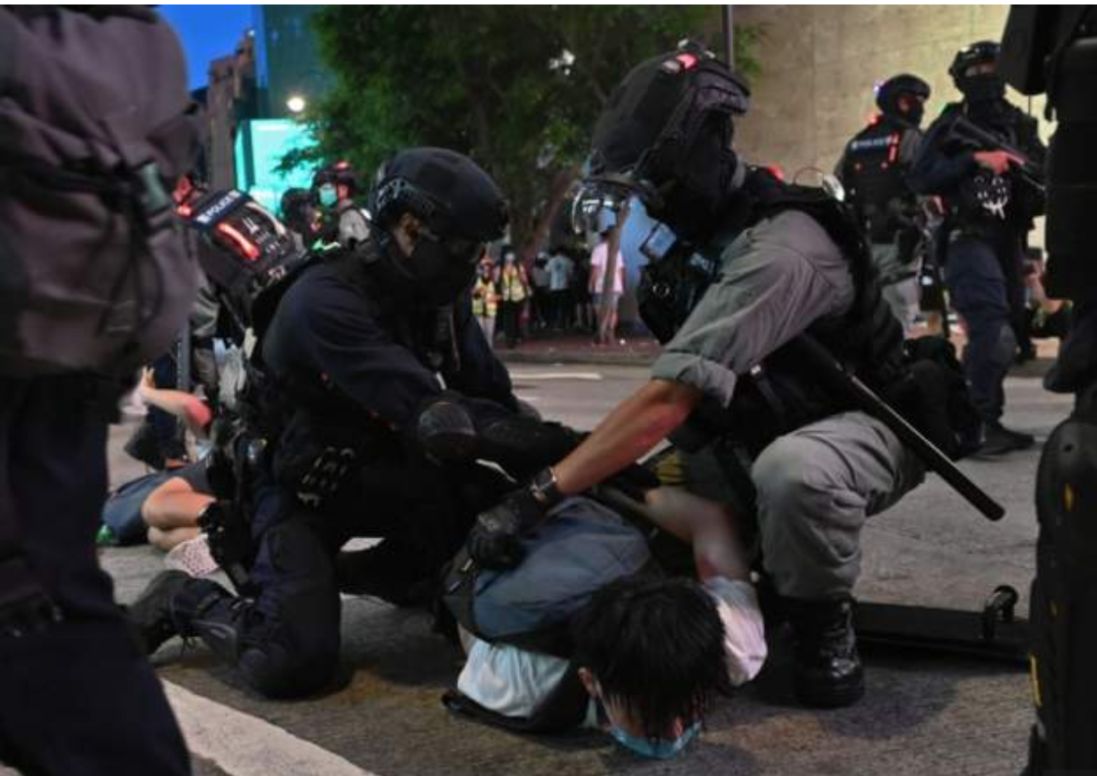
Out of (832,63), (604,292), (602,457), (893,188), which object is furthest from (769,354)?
(832,63)

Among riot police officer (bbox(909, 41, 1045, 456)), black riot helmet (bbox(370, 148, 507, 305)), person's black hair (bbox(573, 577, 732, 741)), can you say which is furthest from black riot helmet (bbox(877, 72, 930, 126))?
person's black hair (bbox(573, 577, 732, 741))

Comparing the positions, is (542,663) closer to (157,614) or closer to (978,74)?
(157,614)

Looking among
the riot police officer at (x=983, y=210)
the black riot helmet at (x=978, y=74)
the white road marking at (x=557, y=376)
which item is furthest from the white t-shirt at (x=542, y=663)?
the white road marking at (x=557, y=376)

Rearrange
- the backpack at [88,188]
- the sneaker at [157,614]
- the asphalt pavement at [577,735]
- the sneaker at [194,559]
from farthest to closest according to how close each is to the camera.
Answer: the sneaker at [194,559]
the sneaker at [157,614]
the asphalt pavement at [577,735]
the backpack at [88,188]

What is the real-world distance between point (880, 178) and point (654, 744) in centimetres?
543

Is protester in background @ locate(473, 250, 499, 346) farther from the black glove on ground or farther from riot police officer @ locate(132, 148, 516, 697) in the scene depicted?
the black glove on ground

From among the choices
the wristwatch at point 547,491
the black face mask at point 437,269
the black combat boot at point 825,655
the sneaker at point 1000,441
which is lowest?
the sneaker at point 1000,441

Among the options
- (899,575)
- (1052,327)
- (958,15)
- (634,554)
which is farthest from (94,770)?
(958,15)

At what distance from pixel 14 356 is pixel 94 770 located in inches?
20.9

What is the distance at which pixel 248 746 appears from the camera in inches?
110

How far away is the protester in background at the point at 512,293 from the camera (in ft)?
69.1

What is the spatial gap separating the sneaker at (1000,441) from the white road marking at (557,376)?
7359 mm

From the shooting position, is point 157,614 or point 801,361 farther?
point 157,614

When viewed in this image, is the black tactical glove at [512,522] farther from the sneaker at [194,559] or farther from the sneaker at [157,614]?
the sneaker at [194,559]
